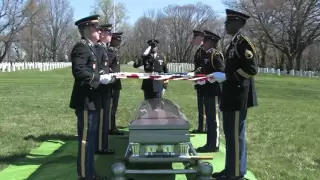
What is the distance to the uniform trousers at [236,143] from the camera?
6012 millimetres

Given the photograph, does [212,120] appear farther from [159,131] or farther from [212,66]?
[159,131]

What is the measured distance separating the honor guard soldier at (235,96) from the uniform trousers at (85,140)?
1.71 m

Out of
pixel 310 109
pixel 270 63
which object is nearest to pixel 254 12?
pixel 270 63

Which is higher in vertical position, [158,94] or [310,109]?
[158,94]

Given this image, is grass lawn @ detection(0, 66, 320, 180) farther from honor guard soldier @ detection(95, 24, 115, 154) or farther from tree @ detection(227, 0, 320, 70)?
tree @ detection(227, 0, 320, 70)

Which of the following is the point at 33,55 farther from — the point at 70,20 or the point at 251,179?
the point at 251,179

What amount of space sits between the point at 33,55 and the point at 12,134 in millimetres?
103090

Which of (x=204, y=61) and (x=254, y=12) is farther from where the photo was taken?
(x=254, y=12)

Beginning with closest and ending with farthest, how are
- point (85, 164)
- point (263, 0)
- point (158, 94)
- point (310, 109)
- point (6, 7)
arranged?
point (85, 164) → point (158, 94) → point (310, 109) → point (263, 0) → point (6, 7)

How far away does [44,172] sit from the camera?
680 centimetres

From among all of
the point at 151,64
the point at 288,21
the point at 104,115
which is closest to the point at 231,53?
the point at 104,115

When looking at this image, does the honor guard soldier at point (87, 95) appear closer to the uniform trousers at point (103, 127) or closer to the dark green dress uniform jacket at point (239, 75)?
the dark green dress uniform jacket at point (239, 75)

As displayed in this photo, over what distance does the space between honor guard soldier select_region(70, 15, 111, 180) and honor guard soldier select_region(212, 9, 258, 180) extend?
157 centimetres

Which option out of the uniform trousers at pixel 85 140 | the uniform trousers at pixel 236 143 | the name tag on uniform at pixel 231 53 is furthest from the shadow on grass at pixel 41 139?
the name tag on uniform at pixel 231 53
